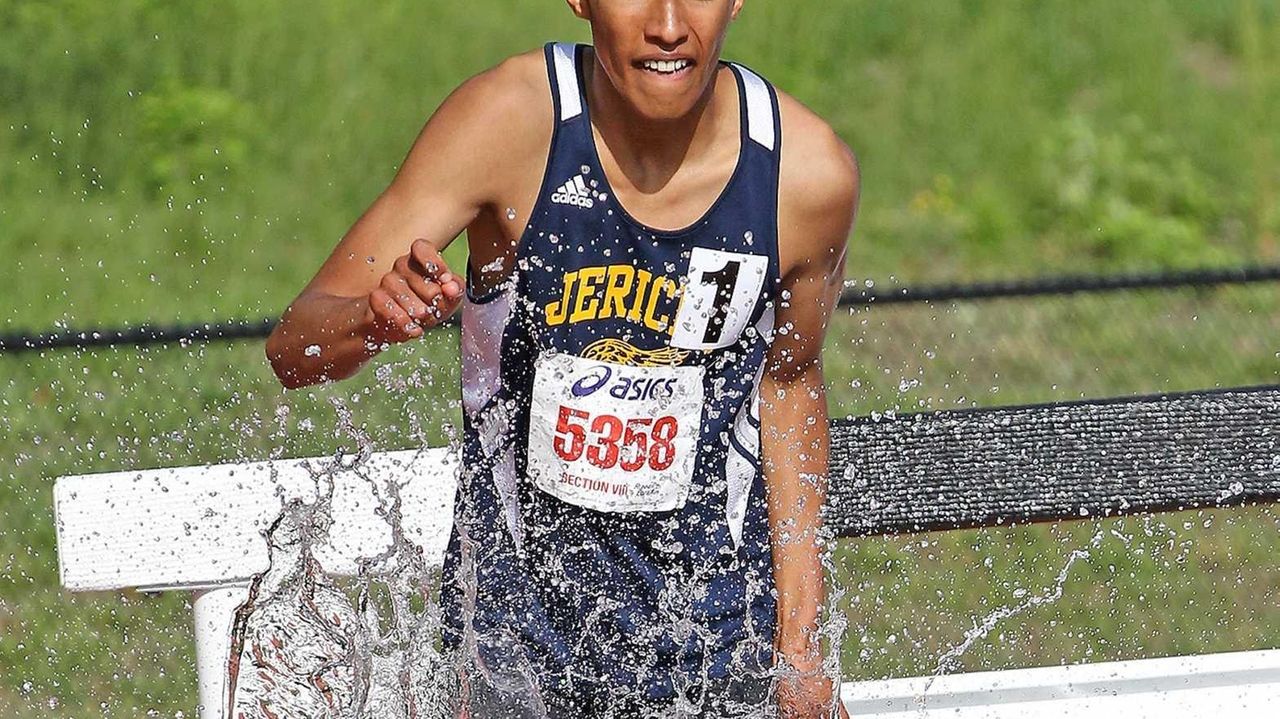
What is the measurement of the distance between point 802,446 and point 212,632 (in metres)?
1.01

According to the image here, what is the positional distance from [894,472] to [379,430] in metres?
1.72

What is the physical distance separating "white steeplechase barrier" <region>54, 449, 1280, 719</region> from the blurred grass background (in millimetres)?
851

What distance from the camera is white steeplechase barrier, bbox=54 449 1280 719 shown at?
2.70m

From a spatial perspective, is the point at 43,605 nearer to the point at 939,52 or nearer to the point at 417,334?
the point at 417,334

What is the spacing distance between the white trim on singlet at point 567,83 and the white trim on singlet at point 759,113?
247 millimetres

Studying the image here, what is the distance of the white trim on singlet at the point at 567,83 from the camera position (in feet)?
7.71

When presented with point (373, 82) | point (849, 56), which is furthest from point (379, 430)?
point (849, 56)

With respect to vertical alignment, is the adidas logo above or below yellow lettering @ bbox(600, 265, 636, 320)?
above

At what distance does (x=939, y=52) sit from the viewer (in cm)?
778

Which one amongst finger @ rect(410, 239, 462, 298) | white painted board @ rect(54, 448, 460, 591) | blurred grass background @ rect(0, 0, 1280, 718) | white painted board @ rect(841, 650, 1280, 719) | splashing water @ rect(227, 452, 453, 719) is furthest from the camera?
blurred grass background @ rect(0, 0, 1280, 718)

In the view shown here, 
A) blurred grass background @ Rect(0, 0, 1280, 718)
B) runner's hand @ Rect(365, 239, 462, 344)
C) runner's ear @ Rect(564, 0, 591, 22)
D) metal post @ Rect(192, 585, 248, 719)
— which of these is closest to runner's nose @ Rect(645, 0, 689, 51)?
runner's ear @ Rect(564, 0, 591, 22)

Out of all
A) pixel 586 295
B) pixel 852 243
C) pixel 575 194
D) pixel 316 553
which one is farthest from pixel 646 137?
pixel 852 243

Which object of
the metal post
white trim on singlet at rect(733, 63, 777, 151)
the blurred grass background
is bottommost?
the blurred grass background

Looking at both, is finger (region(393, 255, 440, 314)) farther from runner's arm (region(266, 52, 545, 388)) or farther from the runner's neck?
the runner's neck
